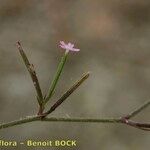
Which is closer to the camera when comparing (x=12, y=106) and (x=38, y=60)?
(x=12, y=106)

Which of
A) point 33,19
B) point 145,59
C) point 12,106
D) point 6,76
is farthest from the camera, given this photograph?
point 33,19

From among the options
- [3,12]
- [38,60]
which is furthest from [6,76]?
[3,12]

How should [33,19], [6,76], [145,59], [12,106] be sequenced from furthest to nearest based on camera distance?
[33,19]
[145,59]
[6,76]
[12,106]

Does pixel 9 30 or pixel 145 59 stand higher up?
pixel 9 30

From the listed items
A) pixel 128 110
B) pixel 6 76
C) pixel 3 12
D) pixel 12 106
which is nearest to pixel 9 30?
pixel 3 12

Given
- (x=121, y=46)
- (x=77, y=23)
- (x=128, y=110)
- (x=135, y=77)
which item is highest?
(x=77, y=23)

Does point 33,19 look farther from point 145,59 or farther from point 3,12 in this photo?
point 145,59
